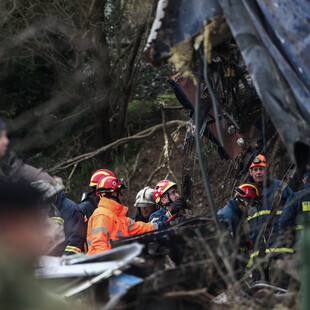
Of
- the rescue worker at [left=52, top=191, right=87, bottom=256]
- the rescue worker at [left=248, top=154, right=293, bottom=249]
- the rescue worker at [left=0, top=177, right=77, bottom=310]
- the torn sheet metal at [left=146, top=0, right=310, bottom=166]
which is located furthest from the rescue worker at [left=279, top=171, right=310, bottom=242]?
the rescue worker at [left=0, top=177, right=77, bottom=310]

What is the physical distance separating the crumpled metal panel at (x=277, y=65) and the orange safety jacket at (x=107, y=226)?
261 centimetres

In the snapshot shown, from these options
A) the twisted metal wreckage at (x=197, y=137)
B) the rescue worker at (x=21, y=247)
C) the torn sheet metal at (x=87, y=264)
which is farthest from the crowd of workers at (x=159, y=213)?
the rescue worker at (x=21, y=247)

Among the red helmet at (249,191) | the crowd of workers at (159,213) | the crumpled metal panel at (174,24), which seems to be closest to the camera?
the crumpled metal panel at (174,24)

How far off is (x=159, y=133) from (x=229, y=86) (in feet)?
27.1

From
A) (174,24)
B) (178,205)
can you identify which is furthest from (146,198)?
(174,24)

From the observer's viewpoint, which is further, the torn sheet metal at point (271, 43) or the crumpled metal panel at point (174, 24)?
the crumpled metal panel at point (174, 24)

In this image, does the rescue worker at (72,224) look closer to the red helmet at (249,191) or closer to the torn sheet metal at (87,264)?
the red helmet at (249,191)

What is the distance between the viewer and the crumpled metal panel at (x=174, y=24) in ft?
12.6

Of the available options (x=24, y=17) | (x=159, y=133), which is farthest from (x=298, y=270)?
(x=159, y=133)

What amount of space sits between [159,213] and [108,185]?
1107 mm

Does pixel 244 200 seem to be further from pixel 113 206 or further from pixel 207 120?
pixel 113 206

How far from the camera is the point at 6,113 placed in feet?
42.1

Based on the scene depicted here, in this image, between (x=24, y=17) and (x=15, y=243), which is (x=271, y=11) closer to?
→ (x=15, y=243)

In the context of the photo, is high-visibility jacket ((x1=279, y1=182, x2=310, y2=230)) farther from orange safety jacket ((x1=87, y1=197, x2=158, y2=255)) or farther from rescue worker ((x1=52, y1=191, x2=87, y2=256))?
rescue worker ((x1=52, y1=191, x2=87, y2=256))
